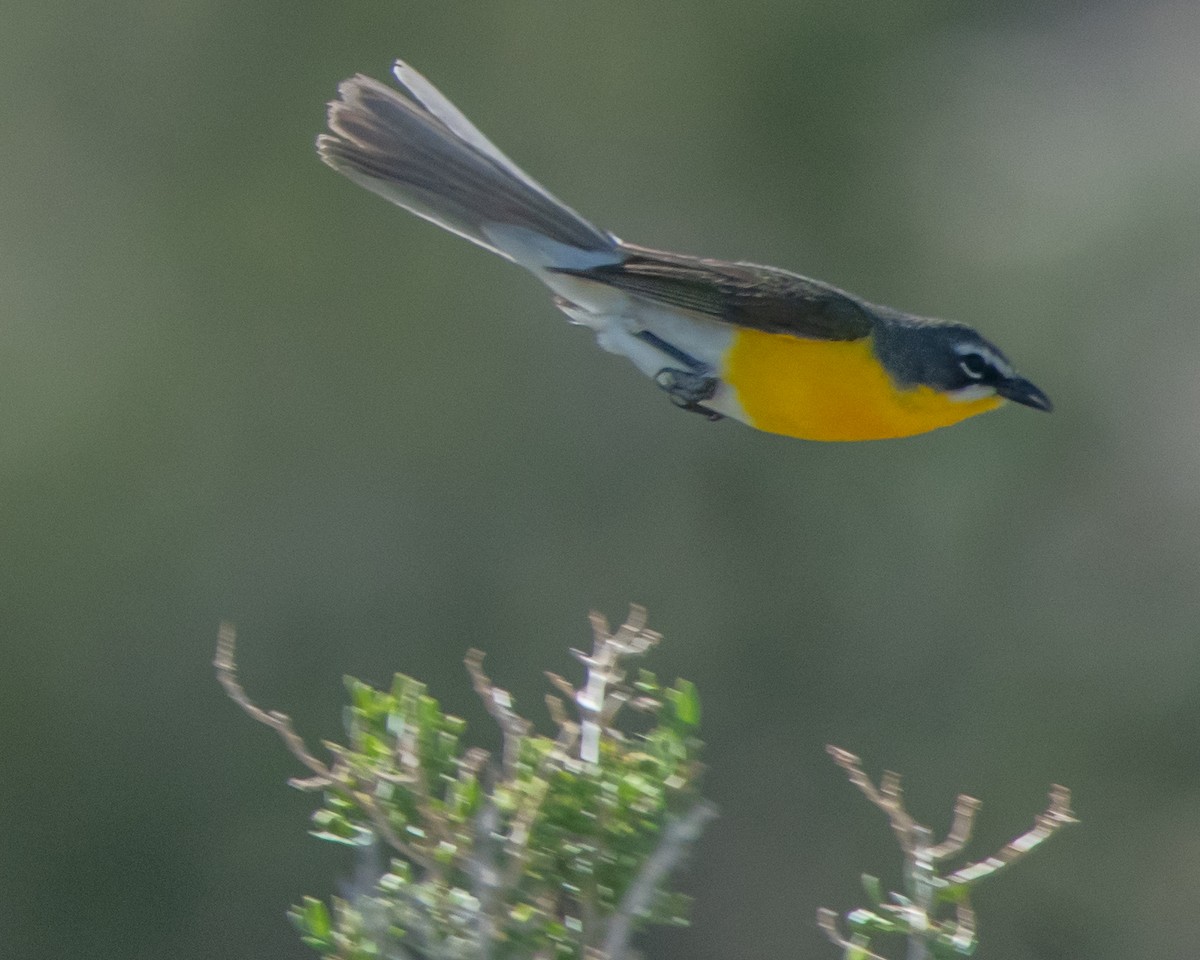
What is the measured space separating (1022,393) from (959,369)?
145 millimetres

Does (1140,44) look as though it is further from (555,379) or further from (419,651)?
(419,651)

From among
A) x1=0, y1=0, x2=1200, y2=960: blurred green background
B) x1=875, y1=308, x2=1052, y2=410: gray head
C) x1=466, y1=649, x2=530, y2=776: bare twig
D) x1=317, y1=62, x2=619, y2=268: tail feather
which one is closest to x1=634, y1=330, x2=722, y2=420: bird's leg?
x1=317, y1=62, x2=619, y2=268: tail feather

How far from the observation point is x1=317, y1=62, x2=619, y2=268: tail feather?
356cm

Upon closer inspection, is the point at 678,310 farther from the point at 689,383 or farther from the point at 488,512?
the point at 488,512

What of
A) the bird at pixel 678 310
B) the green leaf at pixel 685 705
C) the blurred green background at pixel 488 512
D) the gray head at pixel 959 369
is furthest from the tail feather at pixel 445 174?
the blurred green background at pixel 488 512

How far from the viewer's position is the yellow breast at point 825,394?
11.6ft

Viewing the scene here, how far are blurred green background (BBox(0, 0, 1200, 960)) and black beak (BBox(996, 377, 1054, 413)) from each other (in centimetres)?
518

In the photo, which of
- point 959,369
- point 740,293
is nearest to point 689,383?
point 740,293

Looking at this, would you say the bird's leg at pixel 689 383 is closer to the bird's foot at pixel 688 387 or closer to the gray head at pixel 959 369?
the bird's foot at pixel 688 387

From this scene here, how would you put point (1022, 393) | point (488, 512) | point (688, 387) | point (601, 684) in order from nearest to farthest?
point (601, 684) → point (688, 387) → point (1022, 393) → point (488, 512)

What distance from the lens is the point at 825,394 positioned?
3.68 m

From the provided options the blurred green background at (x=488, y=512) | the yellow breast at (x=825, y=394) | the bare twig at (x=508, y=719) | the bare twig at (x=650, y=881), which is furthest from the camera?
the blurred green background at (x=488, y=512)

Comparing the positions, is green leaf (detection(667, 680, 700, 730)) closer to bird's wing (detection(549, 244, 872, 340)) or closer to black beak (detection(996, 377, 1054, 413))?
bird's wing (detection(549, 244, 872, 340))

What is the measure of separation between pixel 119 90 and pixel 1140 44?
6864 mm
